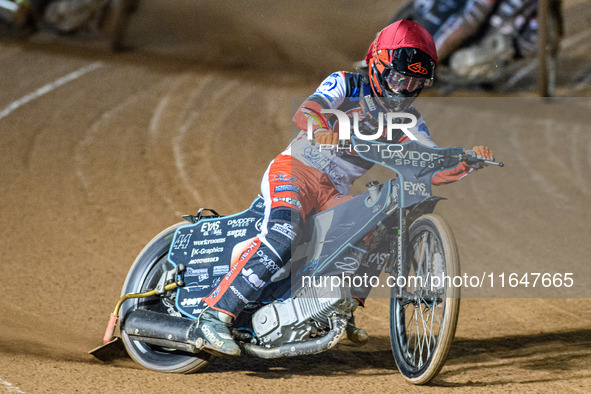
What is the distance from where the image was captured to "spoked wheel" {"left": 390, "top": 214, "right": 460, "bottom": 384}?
13.7 feet

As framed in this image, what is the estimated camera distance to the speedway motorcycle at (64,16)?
13930 mm

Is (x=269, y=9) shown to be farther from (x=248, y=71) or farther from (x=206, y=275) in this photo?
(x=206, y=275)

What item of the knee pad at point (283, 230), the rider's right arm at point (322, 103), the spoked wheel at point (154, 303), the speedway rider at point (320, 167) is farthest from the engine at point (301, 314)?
the rider's right arm at point (322, 103)

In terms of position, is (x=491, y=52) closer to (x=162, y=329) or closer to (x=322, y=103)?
(x=322, y=103)

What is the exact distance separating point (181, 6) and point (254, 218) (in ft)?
41.7

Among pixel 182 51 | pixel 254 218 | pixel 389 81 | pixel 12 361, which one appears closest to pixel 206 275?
pixel 254 218

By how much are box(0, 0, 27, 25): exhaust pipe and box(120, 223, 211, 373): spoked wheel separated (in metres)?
10.1

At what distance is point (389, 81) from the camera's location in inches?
182

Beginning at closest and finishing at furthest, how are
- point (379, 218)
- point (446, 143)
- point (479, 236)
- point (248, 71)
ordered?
point (379, 218), point (479, 236), point (446, 143), point (248, 71)

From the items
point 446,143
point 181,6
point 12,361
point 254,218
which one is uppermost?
point 181,6

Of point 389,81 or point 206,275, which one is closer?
point 389,81

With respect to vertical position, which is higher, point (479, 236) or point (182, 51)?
point (182, 51)

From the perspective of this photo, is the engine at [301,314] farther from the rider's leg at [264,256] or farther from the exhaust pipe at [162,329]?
the exhaust pipe at [162,329]

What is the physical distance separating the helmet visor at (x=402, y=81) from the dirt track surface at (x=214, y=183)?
1796mm
